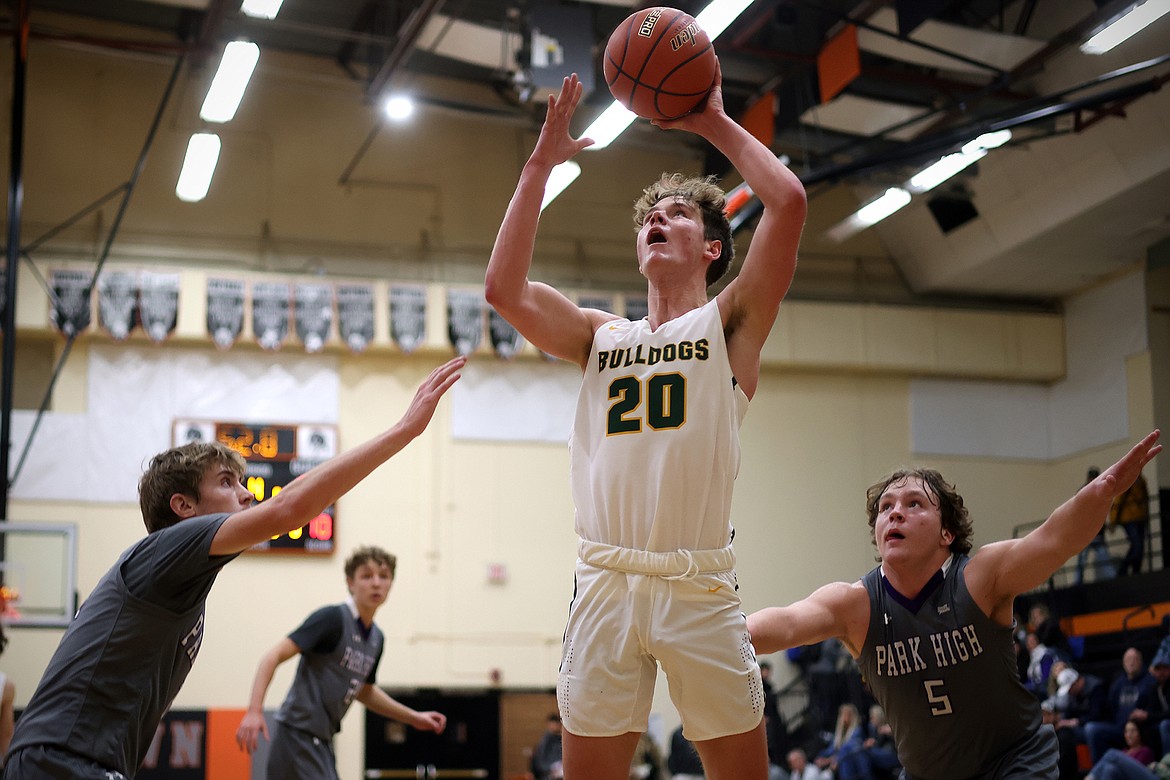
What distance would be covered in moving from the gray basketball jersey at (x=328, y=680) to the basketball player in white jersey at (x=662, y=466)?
12.9 ft

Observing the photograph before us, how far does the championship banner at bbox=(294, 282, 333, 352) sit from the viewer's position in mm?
16219

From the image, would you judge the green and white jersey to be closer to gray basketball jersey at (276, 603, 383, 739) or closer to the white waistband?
the white waistband

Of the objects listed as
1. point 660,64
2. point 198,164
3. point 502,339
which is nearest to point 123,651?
point 660,64

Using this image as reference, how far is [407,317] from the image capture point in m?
16.6

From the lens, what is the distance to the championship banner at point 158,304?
615 inches

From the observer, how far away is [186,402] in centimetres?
1590

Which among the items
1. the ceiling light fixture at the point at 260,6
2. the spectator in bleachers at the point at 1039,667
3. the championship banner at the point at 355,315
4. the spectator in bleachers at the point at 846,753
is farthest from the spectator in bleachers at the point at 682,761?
the ceiling light fixture at the point at 260,6

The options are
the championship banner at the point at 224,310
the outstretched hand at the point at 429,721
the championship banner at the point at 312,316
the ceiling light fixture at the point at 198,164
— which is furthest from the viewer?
the championship banner at the point at 312,316

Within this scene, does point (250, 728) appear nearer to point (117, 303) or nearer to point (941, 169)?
point (117, 303)

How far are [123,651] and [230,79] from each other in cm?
922

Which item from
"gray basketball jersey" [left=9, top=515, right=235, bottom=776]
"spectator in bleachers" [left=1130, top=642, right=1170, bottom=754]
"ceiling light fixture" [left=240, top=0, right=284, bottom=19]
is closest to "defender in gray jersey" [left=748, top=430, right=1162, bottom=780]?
"gray basketball jersey" [left=9, top=515, right=235, bottom=776]

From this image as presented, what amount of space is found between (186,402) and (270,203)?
287 cm

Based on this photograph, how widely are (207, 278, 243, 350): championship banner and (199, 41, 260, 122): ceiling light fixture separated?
376 cm

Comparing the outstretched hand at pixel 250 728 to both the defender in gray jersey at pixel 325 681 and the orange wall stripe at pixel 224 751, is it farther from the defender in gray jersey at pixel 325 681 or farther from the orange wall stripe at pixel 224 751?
the orange wall stripe at pixel 224 751
